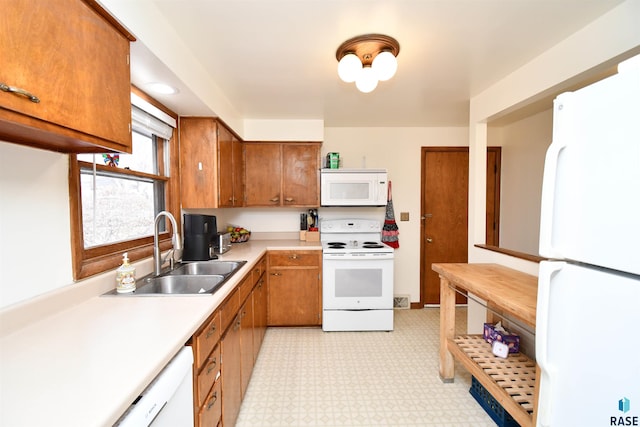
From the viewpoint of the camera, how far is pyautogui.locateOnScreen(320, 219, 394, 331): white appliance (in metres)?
2.69

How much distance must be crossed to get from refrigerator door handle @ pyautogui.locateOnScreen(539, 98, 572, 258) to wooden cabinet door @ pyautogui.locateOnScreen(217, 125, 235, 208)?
2145 mm

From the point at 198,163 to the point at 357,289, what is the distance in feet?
6.34

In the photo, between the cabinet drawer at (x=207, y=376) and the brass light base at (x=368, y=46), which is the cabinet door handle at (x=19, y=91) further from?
the brass light base at (x=368, y=46)

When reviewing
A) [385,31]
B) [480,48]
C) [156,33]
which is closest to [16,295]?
[156,33]

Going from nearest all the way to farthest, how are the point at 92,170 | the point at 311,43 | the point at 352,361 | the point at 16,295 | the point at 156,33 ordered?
the point at 16,295 → the point at 156,33 → the point at 92,170 → the point at 311,43 → the point at 352,361

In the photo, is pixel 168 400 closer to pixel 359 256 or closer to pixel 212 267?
pixel 212 267

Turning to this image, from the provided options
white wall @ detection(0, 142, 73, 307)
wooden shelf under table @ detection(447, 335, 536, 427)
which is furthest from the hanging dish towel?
white wall @ detection(0, 142, 73, 307)

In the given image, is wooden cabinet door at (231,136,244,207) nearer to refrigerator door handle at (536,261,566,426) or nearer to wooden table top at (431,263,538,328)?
wooden table top at (431,263,538,328)

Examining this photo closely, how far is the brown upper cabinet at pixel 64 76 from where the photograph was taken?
2.17 feet

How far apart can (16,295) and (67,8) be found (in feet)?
3.30

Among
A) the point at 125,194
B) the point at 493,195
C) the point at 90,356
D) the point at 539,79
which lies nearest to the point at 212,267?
the point at 125,194

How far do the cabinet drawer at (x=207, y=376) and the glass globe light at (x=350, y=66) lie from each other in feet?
5.45

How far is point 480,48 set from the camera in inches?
63.7

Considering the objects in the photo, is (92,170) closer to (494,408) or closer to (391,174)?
(494,408)
